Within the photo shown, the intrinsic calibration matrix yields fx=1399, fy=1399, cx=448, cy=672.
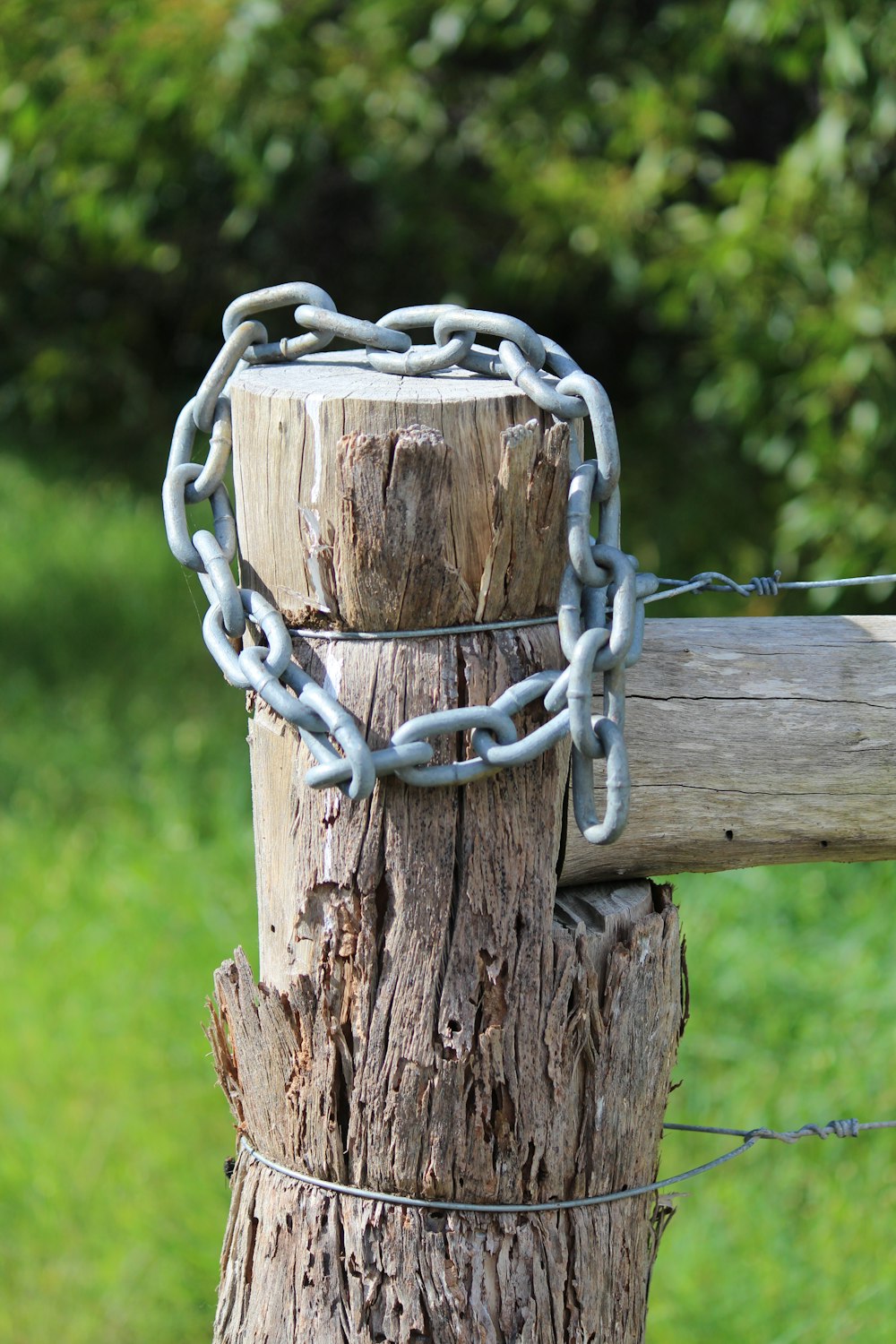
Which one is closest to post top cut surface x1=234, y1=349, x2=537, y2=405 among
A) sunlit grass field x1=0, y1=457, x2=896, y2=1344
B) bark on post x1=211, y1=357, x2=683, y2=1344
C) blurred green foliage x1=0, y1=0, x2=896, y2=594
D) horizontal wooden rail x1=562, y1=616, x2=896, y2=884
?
bark on post x1=211, y1=357, x2=683, y2=1344

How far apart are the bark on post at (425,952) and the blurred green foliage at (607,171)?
312 cm

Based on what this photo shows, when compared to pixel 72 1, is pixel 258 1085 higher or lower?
lower

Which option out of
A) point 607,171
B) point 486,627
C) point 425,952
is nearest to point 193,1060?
point 425,952

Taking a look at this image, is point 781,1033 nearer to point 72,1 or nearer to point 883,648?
point 883,648

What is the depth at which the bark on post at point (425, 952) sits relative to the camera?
3.58 feet

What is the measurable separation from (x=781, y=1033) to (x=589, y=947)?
6.99 ft

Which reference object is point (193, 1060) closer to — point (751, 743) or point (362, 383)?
point (751, 743)

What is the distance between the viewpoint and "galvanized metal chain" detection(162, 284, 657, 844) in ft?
3.47

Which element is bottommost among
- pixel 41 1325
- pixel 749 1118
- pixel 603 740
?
pixel 41 1325

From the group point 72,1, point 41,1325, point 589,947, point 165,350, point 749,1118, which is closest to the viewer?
point 589,947

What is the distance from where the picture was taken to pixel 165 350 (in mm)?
8141

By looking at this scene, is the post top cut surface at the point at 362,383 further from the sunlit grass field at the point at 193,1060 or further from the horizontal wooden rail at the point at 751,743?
the sunlit grass field at the point at 193,1060

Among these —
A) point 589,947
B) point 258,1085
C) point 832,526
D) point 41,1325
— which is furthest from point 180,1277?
point 832,526

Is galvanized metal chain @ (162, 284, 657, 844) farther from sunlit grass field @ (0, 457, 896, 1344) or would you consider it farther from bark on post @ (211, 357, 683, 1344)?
sunlit grass field @ (0, 457, 896, 1344)
